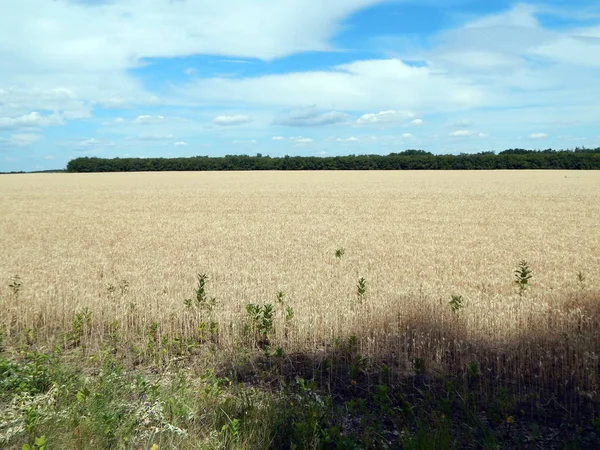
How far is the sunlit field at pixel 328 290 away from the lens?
260 inches

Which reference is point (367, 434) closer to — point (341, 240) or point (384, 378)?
point (384, 378)

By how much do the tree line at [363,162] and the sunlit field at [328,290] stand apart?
69861 mm

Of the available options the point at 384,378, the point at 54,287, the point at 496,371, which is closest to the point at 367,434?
the point at 384,378

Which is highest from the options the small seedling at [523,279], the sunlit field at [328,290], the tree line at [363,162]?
the tree line at [363,162]

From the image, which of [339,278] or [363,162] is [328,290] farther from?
[363,162]

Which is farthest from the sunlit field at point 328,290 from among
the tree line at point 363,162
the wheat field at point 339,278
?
the tree line at point 363,162

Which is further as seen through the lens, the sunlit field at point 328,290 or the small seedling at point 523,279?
the small seedling at point 523,279

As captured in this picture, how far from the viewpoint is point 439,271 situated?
1223cm

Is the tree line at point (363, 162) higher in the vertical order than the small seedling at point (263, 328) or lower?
higher

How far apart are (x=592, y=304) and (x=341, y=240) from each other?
9403 mm

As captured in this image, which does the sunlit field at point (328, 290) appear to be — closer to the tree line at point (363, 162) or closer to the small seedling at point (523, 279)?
the small seedling at point (523, 279)

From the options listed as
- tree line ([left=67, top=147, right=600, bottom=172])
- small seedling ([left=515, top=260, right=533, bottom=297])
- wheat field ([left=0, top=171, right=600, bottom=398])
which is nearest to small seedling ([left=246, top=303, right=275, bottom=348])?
wheat field ([left=0, top=171, right=600, bottom=398])

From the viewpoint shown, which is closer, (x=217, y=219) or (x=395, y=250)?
(x=395, y=250)

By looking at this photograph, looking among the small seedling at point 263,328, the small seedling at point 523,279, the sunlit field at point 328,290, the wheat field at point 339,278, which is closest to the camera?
the sunlit field at point 328,290
